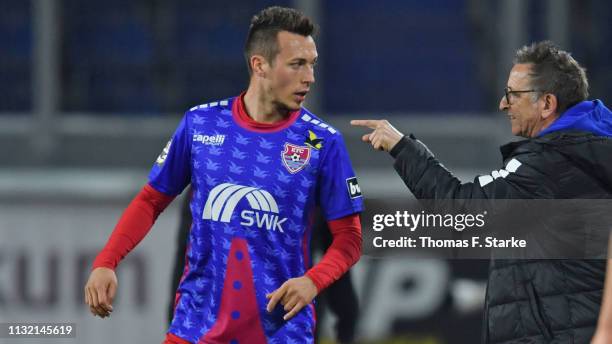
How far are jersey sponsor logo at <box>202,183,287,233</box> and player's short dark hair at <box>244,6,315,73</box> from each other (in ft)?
1.53

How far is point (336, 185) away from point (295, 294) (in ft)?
1.32

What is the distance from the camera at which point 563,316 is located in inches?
134

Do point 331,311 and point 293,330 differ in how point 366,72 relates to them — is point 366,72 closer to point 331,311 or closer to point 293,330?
point 331,311

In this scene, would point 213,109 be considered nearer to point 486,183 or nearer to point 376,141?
point 376,141

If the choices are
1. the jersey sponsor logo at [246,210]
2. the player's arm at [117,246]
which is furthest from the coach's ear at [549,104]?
the player's arm at [117,246]

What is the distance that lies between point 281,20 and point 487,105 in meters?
5.70

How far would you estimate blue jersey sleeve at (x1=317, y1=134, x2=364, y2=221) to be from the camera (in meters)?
3.68

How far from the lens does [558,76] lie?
141 inches

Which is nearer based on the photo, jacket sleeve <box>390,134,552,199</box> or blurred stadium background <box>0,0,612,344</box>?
jacket sleeve <box>390,134,552,199</box>

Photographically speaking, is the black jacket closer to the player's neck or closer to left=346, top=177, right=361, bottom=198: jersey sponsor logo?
left=346, top=177, right=361, bottom=198: jersey sponsor logo

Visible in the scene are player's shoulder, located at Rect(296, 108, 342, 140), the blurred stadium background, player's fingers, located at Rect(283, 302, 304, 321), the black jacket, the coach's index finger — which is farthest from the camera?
the blurred stadium background

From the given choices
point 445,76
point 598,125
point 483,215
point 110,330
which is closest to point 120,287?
point 110,330

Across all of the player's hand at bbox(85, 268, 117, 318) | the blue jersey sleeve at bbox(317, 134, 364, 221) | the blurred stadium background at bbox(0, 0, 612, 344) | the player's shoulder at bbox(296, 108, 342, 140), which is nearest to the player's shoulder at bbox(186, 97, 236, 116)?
the player's shoulder at bbox(296, 108, 342, 140)

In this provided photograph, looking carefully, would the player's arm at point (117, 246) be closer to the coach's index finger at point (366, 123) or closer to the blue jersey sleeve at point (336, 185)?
the blue jersey sleeve at point (336, 185)
